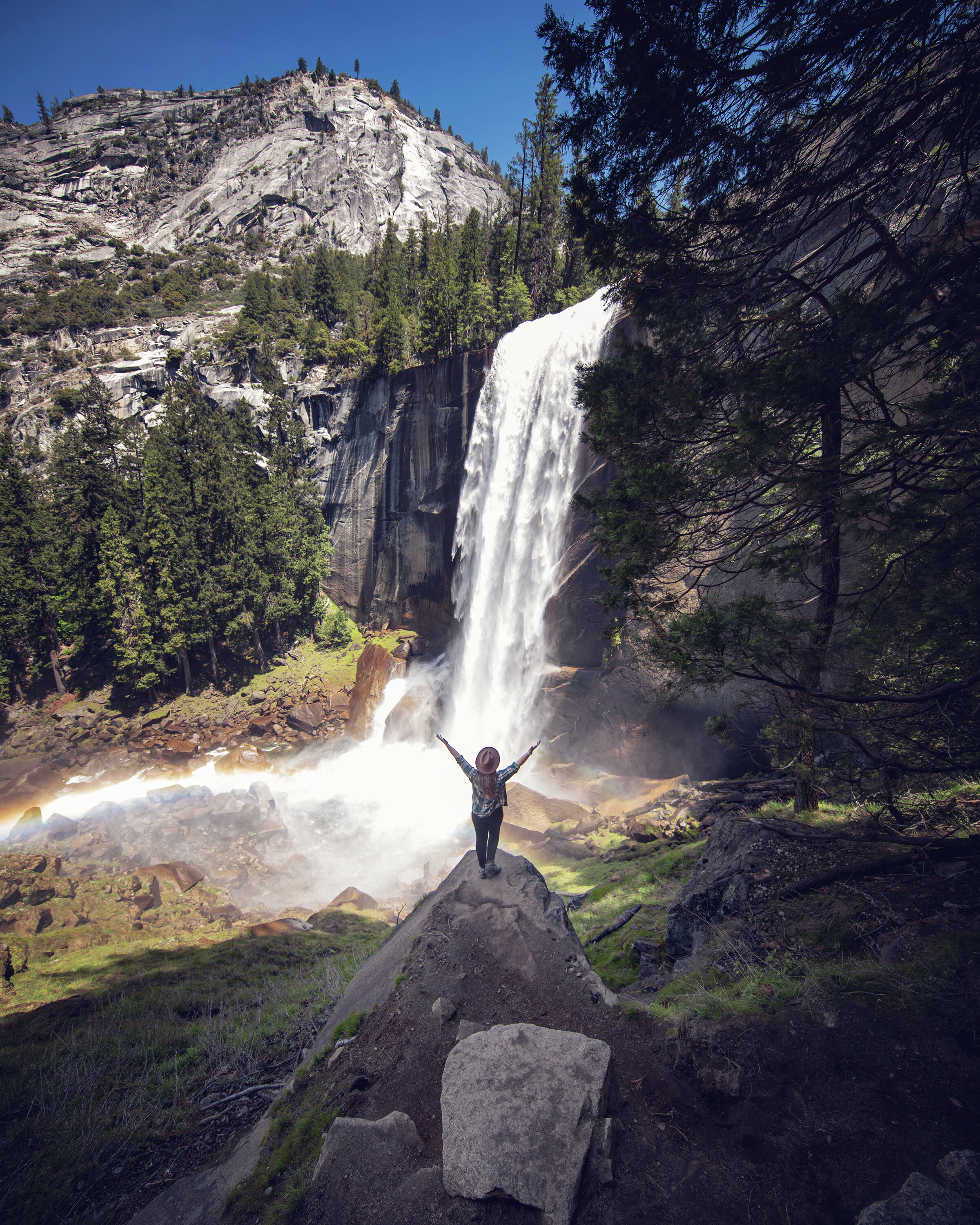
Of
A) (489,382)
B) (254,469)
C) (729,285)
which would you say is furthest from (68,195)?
(729,285)

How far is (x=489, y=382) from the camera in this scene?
25.5 metres

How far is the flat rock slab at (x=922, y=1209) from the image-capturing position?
2125 mm

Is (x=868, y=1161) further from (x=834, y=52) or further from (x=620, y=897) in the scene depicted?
(x=834, y=52)

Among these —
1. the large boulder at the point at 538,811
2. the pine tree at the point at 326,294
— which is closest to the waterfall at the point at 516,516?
the large boulder at the point at 538,811

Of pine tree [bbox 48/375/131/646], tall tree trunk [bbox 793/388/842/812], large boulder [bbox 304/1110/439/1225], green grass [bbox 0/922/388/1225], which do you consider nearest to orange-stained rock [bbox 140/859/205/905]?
green grass [bbox 0/922/388/1225]

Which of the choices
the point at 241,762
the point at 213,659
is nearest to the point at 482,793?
the point at 241,762

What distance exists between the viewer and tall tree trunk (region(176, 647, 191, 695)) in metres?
27.8

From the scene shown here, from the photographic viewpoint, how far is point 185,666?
2788cm

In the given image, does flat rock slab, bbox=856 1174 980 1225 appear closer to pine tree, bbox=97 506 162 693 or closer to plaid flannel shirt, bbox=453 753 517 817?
plaid flannel shirt, bbox=453 753 517 817

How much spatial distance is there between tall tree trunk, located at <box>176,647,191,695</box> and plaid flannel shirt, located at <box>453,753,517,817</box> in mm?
27328

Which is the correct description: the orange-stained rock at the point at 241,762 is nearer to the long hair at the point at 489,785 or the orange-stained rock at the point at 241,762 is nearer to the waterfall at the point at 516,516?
the waterfall at the point at 516,516

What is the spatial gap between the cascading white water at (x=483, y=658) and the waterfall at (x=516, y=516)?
2.4 inches

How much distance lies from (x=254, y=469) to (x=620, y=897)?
31.7m

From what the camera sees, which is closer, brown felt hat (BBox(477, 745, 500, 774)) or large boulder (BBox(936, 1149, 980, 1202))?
large boulder (BBox(936, 1149, 980, 1202))
